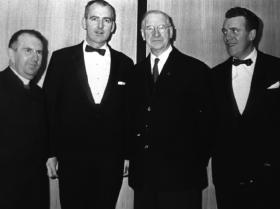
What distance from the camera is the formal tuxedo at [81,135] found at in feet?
8.10

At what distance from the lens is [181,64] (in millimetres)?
2443

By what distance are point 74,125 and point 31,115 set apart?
1.15 ft

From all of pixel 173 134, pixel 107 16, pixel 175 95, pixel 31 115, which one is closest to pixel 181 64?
pixel 175 95

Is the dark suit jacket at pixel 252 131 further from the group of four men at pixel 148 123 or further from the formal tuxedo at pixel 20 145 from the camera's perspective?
the formal tuxedo at pixel 20 145

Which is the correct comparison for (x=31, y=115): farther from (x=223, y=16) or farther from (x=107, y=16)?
(x=223, y=16)

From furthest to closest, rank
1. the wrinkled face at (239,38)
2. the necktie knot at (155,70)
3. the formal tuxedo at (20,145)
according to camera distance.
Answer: the wrinkled face at (239,38) < the necktie knot at (155,70) < the formal tuxedo at (20,145)

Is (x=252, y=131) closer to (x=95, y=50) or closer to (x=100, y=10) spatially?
(x=95, y=50)

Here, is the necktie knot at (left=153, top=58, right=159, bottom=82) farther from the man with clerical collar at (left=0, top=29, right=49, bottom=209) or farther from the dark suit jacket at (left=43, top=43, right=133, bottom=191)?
the man with clerical collar at (left=0, top=29, right=49, bottom=209)

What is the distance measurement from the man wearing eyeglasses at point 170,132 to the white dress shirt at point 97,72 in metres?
0.30

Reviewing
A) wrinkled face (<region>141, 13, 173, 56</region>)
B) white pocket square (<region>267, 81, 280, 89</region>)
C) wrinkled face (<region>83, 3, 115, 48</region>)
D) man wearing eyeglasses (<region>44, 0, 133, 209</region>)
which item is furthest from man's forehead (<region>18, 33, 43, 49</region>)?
white pocket square (<region>267, 81, 280, 89</region>)

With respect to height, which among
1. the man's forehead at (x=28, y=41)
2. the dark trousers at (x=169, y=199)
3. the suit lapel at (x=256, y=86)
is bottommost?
the dark trousers at (x=169, y=199)

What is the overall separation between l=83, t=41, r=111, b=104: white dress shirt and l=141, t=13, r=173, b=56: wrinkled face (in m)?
0.40

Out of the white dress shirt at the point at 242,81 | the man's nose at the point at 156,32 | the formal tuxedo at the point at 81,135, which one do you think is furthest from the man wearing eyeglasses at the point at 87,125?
the white dress shirt at the point at 242,81

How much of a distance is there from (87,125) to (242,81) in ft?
4.29
